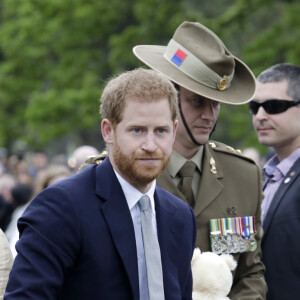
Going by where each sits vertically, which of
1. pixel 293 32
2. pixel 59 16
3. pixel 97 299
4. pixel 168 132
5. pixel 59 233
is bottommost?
pixel 97 299

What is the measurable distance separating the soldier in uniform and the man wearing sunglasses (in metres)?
0.34

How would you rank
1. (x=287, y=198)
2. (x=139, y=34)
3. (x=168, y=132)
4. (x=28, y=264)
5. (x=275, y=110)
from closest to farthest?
(x=28, y=264) < (x=168, y=132) < (x=287, y=198) < (x=275, y=110) < (x=139, y=34)

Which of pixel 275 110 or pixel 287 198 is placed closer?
pixel 287 198

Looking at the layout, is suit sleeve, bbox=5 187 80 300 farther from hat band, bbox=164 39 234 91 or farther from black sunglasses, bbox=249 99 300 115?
black sunglasses, bbox=249 99 300 115

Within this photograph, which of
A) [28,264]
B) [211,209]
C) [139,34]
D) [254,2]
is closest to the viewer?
[28,264]

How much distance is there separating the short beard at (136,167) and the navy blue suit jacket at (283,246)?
1869mm

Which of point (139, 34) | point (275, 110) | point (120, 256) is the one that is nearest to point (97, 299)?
point (120, 256)

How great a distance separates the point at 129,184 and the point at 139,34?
1684 cm

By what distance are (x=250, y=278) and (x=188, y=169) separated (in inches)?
27.2

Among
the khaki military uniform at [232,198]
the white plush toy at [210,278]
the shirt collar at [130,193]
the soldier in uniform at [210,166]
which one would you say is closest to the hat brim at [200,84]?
the soldier in uniform at [210,166]

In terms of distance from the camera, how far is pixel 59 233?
2.83m

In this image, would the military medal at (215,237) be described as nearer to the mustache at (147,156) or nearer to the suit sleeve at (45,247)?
the mustache at (147,156)

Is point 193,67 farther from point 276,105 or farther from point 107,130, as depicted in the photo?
point 107,130

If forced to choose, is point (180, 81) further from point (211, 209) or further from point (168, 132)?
point (168, 132)
